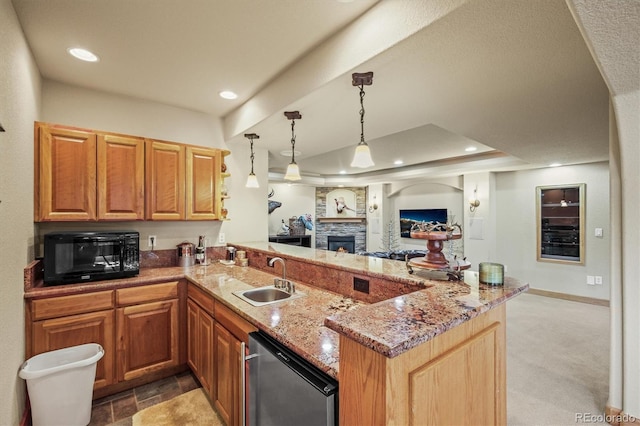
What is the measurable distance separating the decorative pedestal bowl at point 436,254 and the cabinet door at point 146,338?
7.08 ft

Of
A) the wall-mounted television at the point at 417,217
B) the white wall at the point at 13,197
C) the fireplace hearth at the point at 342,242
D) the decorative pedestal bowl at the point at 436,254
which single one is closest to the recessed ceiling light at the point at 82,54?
the white wall at the point at 13,197

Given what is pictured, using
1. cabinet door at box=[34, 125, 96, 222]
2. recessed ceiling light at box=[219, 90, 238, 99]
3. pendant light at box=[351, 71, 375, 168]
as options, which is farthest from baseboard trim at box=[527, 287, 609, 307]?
cabinet door at box=[34, 125, 96, 222]

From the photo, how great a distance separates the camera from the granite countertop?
2.94 ft

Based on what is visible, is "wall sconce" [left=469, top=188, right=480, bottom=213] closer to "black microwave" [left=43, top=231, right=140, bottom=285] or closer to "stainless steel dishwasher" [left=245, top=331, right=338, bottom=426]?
"stainless steel dishwasher" [left=245, top=331, right=338, bottom=426]

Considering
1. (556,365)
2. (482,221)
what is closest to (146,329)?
(556,365)

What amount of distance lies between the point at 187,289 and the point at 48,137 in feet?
5.29

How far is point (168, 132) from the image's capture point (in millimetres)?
3092

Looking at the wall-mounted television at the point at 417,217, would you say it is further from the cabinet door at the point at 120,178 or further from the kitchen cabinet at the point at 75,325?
the kitchen cabinet at the point at 75,325

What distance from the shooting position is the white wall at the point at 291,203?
7945 mm

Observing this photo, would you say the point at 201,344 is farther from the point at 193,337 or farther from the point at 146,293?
the point at 146,293

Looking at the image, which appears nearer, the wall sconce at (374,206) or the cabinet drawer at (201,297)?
the cabinet drawer at (201,297)

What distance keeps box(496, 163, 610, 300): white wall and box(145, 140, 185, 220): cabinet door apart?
598 centimetres

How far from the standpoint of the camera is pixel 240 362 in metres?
1.63

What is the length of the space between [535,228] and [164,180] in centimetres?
628
